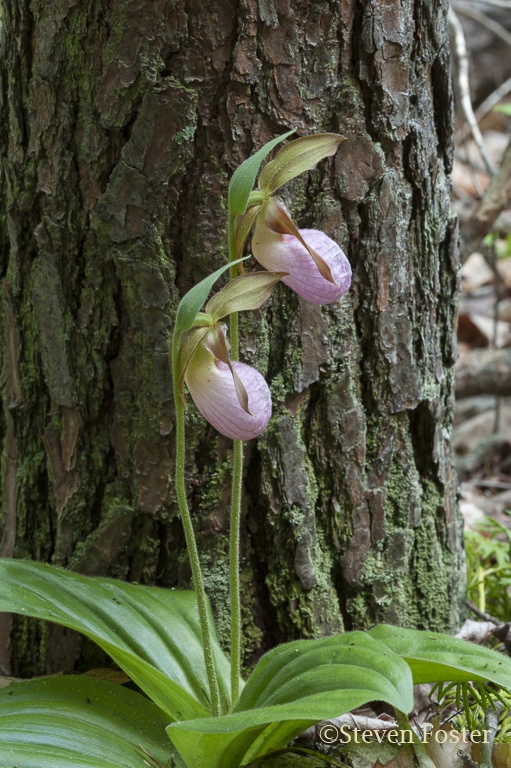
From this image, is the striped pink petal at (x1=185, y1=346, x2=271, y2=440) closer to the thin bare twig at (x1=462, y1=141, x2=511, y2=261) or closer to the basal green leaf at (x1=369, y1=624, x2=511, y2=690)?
the basal green leaf at (x1=369, y1=624, x2=511, y2=690)

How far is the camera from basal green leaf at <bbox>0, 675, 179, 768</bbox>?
118 cm

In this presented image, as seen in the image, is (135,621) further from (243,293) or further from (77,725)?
(243,293)

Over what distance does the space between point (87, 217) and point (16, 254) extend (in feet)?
0.72

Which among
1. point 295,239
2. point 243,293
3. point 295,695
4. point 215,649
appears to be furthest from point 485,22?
point 295,695

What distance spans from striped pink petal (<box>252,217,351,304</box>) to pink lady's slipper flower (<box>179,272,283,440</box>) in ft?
0.30

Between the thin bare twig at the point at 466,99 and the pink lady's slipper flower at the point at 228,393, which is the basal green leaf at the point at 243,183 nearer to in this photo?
the pink lady's slipper flower at the point at 228,393

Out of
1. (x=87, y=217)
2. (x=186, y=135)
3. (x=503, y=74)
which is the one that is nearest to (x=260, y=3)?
(x=186, y=135)

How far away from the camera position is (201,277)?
145 centimetres

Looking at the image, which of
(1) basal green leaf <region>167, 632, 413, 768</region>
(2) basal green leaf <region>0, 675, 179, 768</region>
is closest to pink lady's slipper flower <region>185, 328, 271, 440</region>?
(1) basal green leaf <region>167, 632, 413, 768</region>

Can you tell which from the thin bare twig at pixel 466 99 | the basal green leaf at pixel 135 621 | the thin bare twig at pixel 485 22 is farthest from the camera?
the thin bare twig at pixel 485 22

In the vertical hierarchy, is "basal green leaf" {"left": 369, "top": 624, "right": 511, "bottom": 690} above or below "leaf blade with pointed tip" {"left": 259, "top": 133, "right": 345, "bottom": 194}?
below

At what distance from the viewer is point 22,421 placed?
165cm

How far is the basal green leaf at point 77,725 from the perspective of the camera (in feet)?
3.87

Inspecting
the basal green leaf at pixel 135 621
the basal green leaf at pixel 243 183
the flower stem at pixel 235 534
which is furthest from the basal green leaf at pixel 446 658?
the basal green leaf at pixel 243 183
